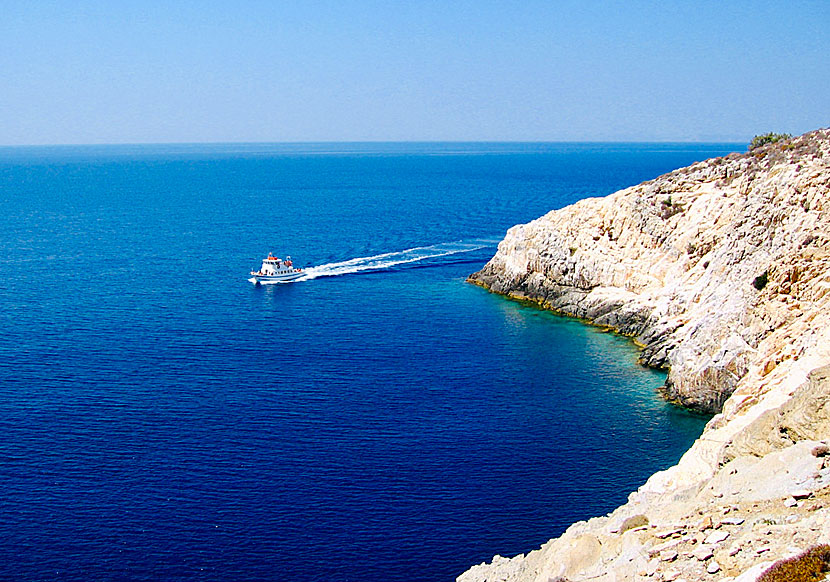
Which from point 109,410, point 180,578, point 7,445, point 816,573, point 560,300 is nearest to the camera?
point 816,573

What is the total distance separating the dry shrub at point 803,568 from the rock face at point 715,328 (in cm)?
52

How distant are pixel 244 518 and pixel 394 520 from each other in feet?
25.7

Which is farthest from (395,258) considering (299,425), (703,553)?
(703,553)

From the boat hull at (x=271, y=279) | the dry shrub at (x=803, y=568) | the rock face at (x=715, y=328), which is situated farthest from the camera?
the boat hull at (x=271, y=279)

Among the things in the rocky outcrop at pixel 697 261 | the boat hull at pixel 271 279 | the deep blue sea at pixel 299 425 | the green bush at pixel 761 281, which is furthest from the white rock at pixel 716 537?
the boat hull at pixel 271 279

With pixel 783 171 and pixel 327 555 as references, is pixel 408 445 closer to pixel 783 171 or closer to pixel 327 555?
pixel 327 555

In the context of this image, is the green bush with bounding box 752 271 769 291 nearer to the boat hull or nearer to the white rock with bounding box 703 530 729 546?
the white rock with bounding box 703 530 729 546

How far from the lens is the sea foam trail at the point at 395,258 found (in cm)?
11169

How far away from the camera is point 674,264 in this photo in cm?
8269

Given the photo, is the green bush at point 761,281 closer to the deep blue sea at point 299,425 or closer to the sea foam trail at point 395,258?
the deep blue sea at point 299,425

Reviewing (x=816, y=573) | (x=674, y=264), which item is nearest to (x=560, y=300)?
(x=674, y=264)

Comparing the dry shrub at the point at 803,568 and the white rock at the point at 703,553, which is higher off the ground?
the dry shrub at the point at 803,568

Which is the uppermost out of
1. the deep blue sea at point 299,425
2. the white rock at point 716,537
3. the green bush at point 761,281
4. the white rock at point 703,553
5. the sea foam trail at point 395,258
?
the green bush at point 761,281

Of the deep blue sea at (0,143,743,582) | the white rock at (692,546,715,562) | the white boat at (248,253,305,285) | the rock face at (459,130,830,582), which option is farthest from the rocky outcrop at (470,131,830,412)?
the white rock at (692,546,715,562)
